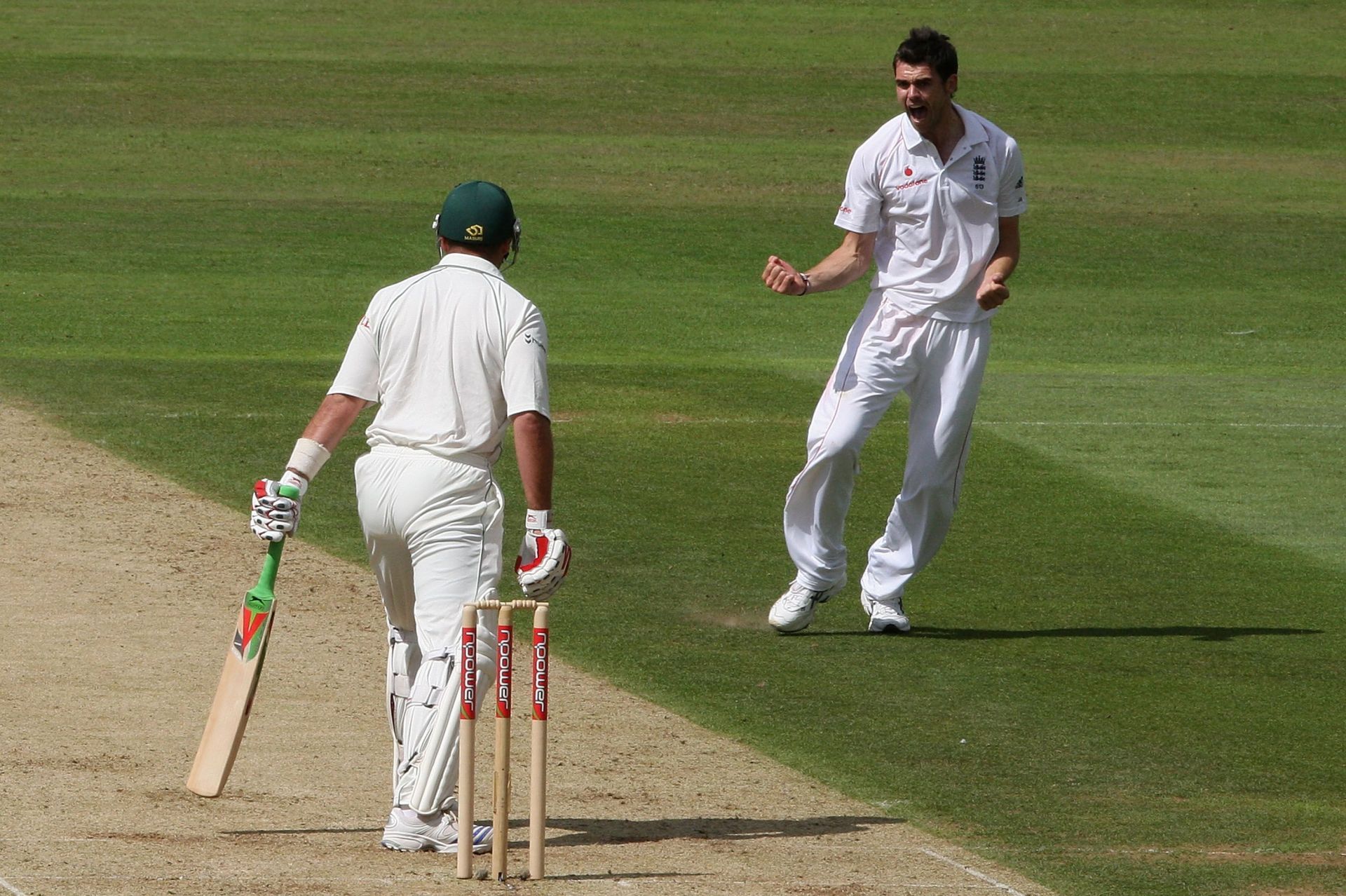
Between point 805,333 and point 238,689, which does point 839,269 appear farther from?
point 805,333

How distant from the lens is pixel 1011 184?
8.52 meters

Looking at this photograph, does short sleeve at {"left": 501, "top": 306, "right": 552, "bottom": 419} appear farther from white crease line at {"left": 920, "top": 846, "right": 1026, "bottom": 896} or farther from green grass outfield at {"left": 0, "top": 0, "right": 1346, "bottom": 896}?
green grass outfield at {"left": 0, "top": 0, "right": 1346, "bottom": 896}

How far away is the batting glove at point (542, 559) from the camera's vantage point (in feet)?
18.7

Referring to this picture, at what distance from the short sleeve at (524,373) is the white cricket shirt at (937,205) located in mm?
2967

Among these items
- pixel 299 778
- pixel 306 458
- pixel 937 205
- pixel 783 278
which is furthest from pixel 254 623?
pixel 937 205

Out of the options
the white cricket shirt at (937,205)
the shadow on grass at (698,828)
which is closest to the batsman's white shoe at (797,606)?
the white cricket shirt at (937,205)

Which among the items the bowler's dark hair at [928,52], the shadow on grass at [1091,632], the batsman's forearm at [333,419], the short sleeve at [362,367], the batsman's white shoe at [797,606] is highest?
the bowler's dark hair at [928,52]

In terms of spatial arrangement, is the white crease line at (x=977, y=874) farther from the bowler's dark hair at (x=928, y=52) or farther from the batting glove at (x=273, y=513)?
the bowler's dark hair at (x=928, y=52)

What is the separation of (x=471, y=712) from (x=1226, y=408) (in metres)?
10.4

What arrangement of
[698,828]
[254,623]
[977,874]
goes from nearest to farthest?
[977,874] < [254,623] < [698,828]

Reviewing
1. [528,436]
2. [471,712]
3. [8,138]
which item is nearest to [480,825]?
[471,712]

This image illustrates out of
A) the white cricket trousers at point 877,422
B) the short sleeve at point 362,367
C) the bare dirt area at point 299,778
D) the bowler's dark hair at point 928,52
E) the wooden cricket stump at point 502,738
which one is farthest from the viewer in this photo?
the white cricket trousers at point 877,422

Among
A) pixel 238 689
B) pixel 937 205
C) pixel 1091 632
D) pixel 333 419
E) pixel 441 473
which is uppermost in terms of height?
pixel 937 205

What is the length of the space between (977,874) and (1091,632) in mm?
3177
